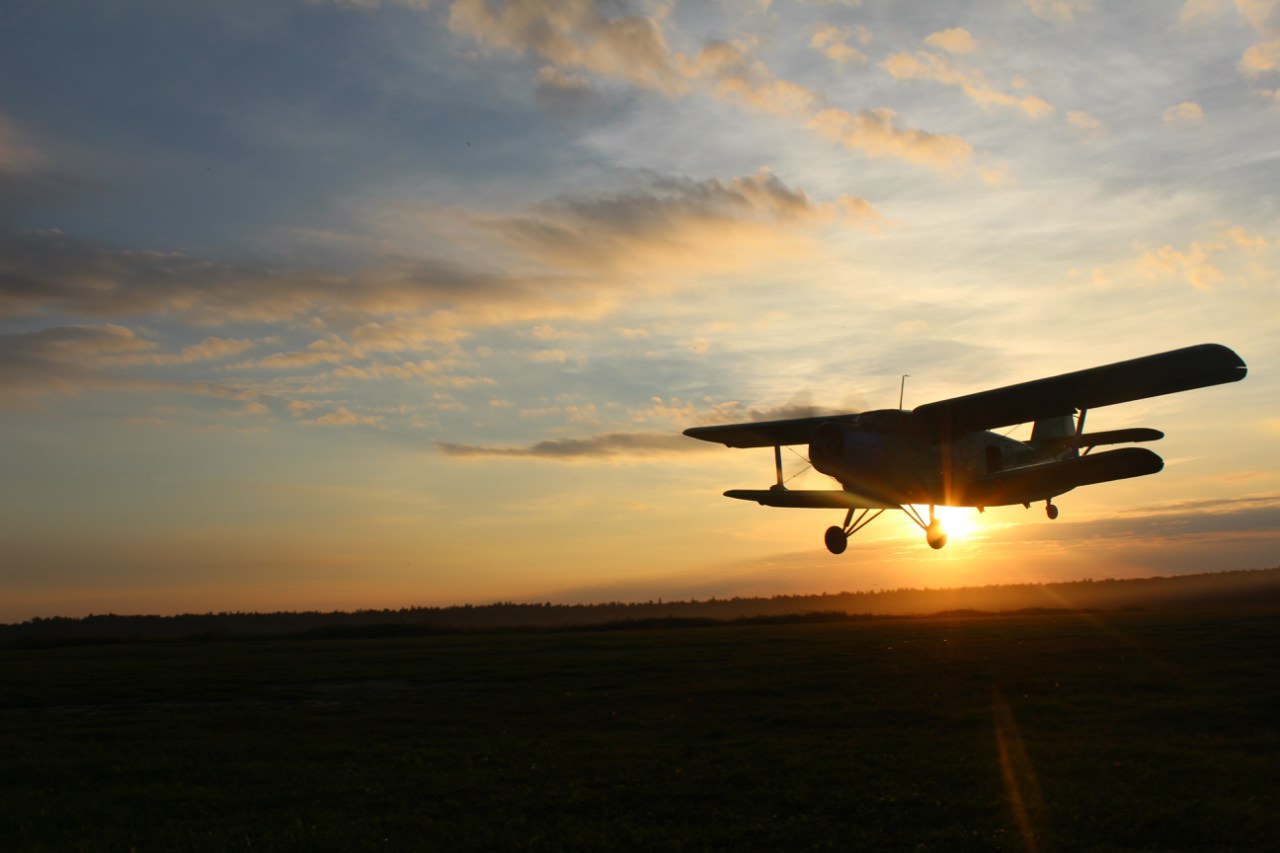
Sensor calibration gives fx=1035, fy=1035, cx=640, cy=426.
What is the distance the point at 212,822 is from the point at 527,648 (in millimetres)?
33159

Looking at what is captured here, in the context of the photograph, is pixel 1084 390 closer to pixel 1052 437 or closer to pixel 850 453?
pixel 850 453

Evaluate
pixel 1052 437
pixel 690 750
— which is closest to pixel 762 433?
pixel 1052 437

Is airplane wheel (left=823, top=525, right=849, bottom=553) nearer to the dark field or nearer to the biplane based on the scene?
the biplane

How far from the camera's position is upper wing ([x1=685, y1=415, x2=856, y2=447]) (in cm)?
3553

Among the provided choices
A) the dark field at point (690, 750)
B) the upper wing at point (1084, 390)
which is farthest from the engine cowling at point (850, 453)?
the dark field at point (690, 750)

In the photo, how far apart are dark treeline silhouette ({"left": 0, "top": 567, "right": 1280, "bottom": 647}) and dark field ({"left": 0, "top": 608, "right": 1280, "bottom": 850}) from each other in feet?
100

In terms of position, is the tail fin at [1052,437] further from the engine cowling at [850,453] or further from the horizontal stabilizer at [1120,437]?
the engine cowling at [850,453]

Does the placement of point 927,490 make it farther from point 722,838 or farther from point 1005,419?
point 722,838

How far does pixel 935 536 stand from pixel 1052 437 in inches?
348

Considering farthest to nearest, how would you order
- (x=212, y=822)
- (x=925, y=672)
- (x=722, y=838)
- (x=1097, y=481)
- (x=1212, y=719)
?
1. (x=925, y=672)
2. (x=1097, y=481)
3. (x=1212, y=719)
4. (x=212, y=822)
5. (x=722, y=838)

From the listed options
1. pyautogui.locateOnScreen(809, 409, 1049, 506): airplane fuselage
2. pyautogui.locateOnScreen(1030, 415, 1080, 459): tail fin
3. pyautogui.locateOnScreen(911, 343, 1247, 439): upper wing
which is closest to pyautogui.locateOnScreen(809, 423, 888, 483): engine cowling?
pyautogui.locateOnScreen(809, 409, 1049, 506): airplane fuselage

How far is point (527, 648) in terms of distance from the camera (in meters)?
51.3

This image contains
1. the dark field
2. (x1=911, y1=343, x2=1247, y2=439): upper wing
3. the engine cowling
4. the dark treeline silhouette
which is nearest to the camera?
the dark field

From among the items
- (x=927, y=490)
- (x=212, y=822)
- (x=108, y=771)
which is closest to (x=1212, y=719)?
(x=927, y=490)
